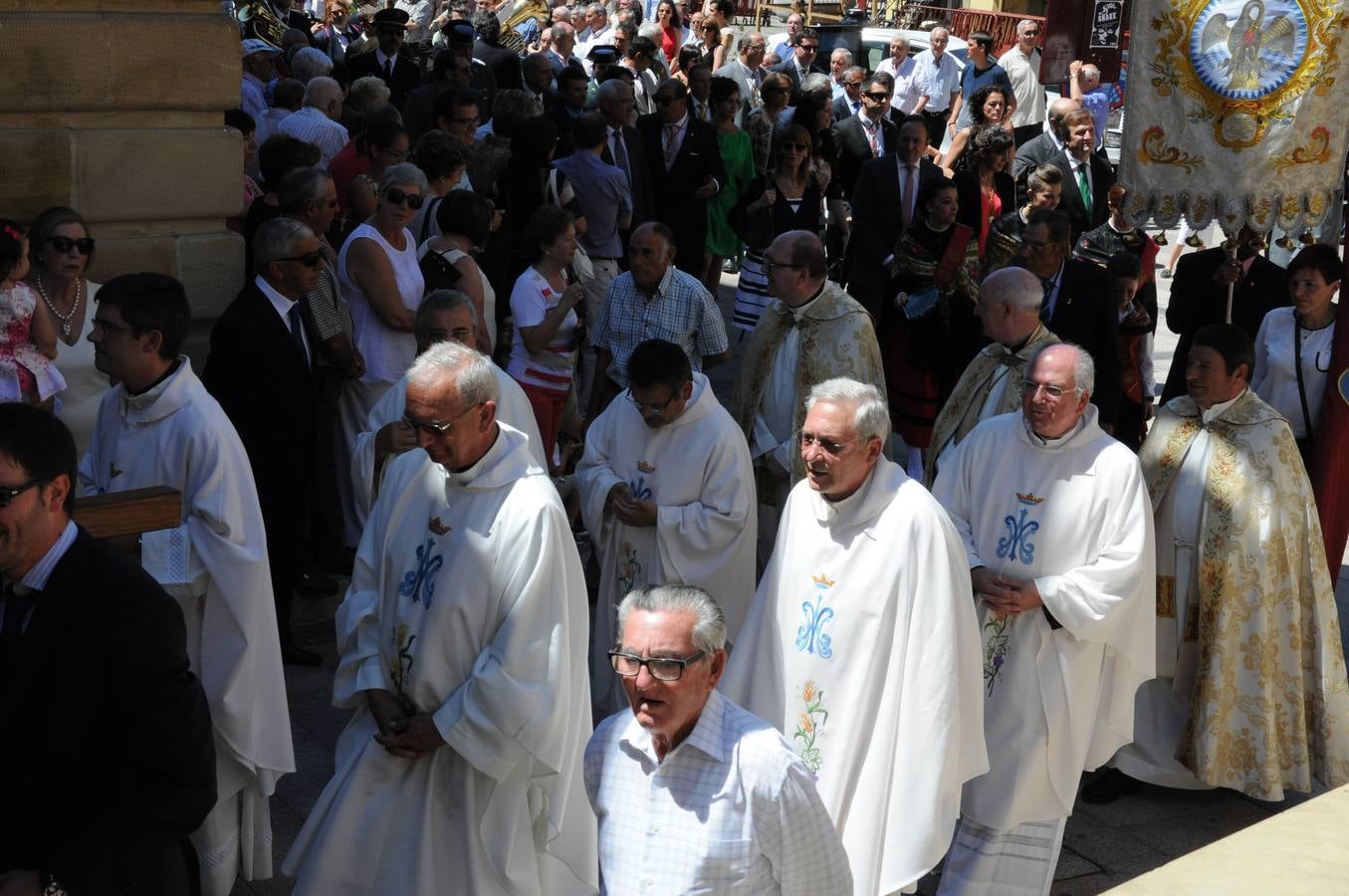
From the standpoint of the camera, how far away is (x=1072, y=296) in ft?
24.4

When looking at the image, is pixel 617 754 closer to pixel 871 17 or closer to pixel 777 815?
pixel 777 815

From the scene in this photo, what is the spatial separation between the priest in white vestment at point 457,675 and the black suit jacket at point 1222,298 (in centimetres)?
462

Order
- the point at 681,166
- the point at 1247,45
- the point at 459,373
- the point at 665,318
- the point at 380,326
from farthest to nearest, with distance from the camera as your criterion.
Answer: the point at 681,166
the point at 665,318
the point at 380,326
the point at 1247,45
the point at 459,373

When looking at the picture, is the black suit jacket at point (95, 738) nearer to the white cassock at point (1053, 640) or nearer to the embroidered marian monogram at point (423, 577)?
the embroidered marian monogram at point (423, 577)

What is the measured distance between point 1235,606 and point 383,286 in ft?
12.6

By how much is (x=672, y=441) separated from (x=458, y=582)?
70.7 inches

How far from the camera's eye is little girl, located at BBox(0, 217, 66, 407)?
18.8 ft

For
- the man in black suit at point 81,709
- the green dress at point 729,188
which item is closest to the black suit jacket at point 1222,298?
the green dress at point 729,188

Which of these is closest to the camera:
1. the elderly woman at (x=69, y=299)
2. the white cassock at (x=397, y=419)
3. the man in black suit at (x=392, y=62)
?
the white cassock at (x=397, y=419)

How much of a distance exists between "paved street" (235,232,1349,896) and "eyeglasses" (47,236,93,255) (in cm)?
196

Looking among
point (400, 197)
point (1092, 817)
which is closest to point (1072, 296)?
point (1092, 817)

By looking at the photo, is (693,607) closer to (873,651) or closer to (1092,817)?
(873,651)

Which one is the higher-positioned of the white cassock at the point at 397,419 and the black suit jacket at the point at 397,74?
the black suit jacket at the point at 397,74

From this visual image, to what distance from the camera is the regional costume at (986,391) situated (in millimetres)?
6383
